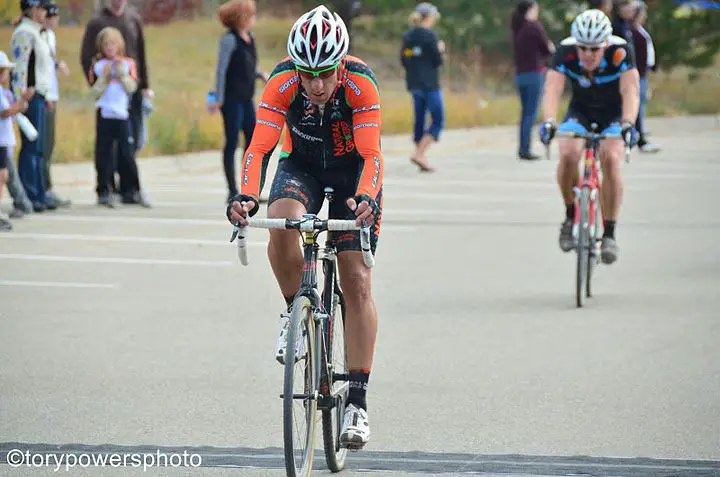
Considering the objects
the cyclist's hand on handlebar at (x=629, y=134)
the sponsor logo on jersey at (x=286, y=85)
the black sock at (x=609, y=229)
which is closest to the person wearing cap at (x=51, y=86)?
the black sock at (x=609, y=229)

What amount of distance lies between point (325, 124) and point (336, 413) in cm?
120

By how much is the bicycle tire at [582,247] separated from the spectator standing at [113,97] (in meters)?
5.91

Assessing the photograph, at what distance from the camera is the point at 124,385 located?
7.85 meters

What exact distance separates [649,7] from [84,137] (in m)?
17.2

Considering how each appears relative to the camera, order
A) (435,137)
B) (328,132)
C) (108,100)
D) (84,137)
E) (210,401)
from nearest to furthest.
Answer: (328,132) → (210,401) → (108,100) → (435,137) → (84,137)

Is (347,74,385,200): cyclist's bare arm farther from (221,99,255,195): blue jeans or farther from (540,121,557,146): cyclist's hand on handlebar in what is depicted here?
(221,99,255,195): blue jeans

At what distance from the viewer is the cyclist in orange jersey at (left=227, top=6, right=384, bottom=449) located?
6.16 meters

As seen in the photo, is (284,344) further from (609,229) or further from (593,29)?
(609,229)

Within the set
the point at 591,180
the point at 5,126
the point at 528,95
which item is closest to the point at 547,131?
the point at 591,180

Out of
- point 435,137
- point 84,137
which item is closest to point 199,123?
point 84,137

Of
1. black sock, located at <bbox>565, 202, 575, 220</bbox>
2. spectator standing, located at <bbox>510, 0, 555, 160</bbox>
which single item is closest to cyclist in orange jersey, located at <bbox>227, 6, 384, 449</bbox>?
black sock, located at <bbox>565, 202, 575, 220</bbox>

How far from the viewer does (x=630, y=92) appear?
1090 cm

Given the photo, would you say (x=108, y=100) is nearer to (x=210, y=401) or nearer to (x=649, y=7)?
(x=210, y=401)

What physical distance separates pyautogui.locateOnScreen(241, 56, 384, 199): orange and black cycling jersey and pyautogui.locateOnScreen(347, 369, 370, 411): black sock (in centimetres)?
77
